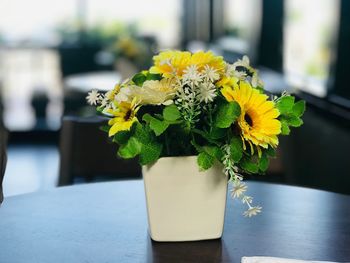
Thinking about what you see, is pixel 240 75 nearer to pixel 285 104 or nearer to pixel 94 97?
pixel 285 104

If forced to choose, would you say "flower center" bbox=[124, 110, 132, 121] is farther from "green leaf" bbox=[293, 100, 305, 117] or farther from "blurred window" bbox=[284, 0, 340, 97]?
"blurred window" bbox=[284, 0, 340, 97]

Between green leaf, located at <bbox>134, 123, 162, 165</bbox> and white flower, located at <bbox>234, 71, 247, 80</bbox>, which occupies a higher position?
white flower, located at <bbox>234, 71, 247, 80</bbox>

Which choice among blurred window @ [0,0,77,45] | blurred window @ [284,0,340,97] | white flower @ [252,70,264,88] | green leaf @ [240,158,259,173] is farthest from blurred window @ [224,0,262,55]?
green leaf @ [240,158,259,173]

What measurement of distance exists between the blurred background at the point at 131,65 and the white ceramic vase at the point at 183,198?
36 cm

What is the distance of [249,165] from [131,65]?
10.8 feet

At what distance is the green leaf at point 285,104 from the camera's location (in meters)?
1.37

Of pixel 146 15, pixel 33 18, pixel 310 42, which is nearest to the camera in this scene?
pixel 310 42

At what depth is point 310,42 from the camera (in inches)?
145

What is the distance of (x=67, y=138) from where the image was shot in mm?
2605

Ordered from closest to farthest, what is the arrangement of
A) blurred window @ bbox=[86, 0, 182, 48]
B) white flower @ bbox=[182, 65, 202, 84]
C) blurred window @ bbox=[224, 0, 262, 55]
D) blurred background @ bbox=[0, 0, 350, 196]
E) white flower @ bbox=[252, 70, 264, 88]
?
white flower @ bbox=[182, 65, 202, 84], white flower @ bbox=[252, 70, 264, 88], blurred background @ bbox=[0, 0, 350, 196], blurred window @ bbox=[224, 0, 262, 55], blurred window @ bbox=[86, 0, 182, 48]

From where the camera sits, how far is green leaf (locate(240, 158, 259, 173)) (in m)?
1.35

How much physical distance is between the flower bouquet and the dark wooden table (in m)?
0.15

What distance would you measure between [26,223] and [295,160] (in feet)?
7.16

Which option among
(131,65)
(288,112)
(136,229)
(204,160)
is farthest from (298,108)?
(131,65)
